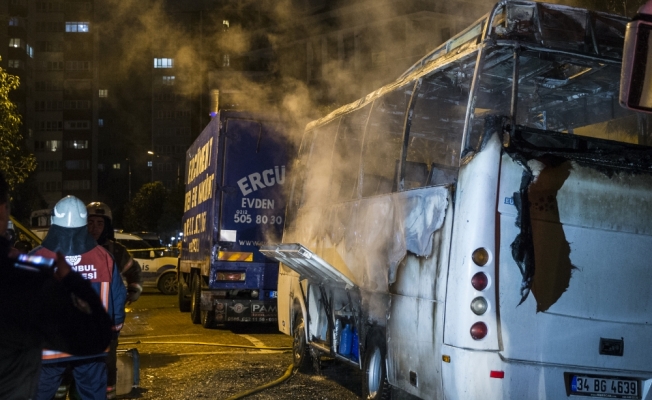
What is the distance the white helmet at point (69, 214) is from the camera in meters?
4.73

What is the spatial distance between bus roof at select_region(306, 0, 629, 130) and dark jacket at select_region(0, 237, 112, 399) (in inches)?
142

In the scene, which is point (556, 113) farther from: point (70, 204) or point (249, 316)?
point (249, 316)

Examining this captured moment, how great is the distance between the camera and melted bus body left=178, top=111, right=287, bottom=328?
12.6 m

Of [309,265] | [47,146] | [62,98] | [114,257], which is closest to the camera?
[114,257]

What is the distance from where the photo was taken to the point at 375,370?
6.73 m

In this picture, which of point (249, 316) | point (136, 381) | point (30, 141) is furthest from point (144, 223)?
point (136, 381)

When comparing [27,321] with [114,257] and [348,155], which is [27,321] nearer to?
[114,257]

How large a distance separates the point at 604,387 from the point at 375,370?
2151mm

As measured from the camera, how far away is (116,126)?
9300cm

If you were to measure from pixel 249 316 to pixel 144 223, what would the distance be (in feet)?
214

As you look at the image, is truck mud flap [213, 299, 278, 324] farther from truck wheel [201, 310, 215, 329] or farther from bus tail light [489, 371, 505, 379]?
bus tail light [489, 371, 505, 379]

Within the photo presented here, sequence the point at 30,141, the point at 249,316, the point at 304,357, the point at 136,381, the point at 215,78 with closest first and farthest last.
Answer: the point at 136,381 < the point at 304,357 < the point at 249,316 < the point at 215,78 < the point at 30,141

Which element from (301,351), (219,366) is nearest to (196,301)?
(219,366)

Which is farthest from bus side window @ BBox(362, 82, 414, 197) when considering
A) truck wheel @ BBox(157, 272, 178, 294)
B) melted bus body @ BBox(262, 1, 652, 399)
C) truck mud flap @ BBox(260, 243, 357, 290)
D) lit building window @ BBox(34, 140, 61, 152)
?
lit building window @ BBox(34, 140, 61, 152)
